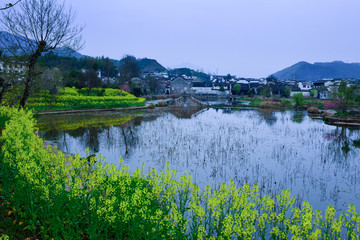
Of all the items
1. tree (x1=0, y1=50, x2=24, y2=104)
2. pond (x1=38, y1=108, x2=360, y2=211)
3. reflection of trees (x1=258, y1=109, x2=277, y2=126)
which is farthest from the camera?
reflection of trees (x1=258, y1=109, x2=277, y2=126)

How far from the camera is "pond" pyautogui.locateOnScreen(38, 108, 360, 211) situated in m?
11.7

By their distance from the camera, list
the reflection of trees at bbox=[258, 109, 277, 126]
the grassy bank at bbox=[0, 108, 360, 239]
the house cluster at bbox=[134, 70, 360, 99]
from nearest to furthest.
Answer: the grassy bank at bbox=[0, 108, 360, 239] → the reflection of trees at bbox=[258, 109, 277, 126] → the house cluster at bbox=[134, 70, 360, 99]

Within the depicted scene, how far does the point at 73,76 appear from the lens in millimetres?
63312

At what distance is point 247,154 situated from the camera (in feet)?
56.1

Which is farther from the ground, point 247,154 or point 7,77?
point 7,77

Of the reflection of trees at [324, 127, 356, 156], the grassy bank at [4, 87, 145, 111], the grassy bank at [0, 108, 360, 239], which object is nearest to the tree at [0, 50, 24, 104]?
the grassy bank at [0, 108, 360, 239]

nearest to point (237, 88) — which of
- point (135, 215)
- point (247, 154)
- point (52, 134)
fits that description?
point (247, 154)

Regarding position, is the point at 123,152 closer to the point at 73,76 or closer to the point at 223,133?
the point at 223,133

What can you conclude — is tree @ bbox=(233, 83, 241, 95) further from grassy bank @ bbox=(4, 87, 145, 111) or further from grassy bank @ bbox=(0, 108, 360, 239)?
grassy bank @ bbox=(0, 108, 360, 239)

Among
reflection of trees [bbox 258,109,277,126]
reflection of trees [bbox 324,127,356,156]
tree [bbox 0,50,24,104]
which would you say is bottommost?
reflection of trees [bbox 324,127,356,156]

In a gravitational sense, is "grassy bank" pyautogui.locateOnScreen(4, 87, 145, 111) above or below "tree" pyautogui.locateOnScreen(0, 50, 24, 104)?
below

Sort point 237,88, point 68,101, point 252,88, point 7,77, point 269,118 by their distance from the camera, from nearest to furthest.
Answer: point 7,77
point 269,118
point 68,101
point 237,88
point 252,88

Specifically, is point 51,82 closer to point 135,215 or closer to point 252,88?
point 135,215

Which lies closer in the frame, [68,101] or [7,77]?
[7,77]
